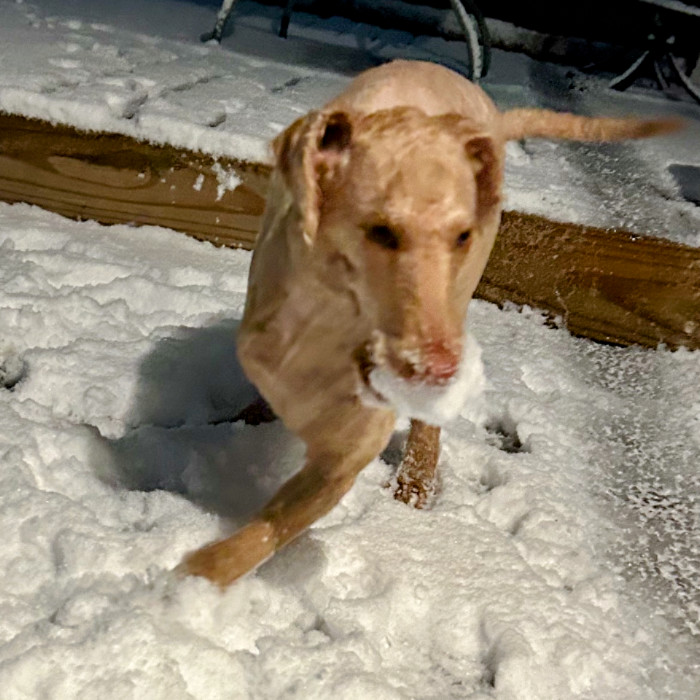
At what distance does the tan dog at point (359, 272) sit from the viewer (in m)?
0.48

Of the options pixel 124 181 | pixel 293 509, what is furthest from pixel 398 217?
pixel 124 181

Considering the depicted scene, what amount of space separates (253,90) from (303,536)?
1.12 meters

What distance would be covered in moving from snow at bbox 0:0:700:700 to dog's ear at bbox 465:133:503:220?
1.34 feet

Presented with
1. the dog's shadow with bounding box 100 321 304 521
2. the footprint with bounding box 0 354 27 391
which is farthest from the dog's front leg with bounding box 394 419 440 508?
the footprint with bounding box 0 354 27 391

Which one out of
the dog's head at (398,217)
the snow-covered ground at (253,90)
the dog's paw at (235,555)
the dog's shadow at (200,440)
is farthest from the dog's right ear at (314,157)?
the snow-covered ground at (253,90)

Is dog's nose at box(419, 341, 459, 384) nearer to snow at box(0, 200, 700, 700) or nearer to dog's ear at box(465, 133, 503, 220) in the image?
dog's ear at box(465, 133, 503, 220)

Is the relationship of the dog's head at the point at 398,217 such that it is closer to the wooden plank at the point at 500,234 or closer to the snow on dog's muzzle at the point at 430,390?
the snow on dog's muzzle at the point at 430,390

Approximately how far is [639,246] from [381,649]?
87 cm

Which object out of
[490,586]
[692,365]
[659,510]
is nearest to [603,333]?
[692,365]

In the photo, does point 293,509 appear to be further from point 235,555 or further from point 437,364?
point 437,364

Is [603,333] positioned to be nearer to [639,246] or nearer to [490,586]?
[639,246]

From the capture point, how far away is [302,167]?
499 millimetres

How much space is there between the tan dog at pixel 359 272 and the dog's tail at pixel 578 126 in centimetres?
10

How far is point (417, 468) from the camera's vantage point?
867 millimetres
